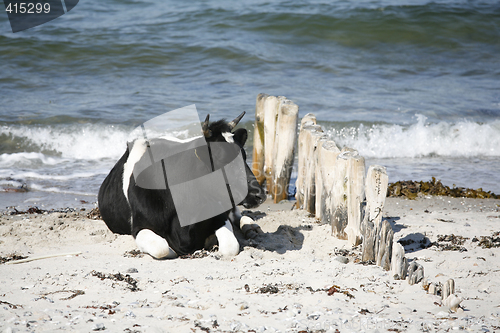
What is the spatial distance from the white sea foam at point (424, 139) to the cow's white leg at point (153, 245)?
638 cm

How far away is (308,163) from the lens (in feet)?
19.6

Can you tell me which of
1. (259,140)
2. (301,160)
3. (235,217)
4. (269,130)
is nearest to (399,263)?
(235,217)

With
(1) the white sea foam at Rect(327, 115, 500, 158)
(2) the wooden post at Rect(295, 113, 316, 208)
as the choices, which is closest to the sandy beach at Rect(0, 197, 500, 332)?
(2) the wooden post at Rect(295, 113, 316, 208)

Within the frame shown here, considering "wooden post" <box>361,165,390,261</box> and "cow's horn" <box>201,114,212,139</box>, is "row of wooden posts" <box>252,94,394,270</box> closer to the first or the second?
"wooden post" <box>361,165,390,261</box>

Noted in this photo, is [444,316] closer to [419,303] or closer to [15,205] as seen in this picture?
[419,303]

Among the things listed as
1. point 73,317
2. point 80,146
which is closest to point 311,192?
point 73,317

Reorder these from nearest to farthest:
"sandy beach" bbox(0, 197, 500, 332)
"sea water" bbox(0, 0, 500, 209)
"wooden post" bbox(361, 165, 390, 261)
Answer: "sandy beach" bbox(0, 197, 500, 332)
"wooden post" bbox(361, 165, 390, 261)
"sea water" bbox(0, 0, 500, 209)

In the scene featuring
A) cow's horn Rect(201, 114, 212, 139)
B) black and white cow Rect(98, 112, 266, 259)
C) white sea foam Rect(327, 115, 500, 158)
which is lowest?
white sea foam Rect(327, 115, 500, 158)

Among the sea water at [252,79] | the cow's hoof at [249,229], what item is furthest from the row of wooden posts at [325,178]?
the sea water at [252,79]

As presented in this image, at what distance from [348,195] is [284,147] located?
187cm

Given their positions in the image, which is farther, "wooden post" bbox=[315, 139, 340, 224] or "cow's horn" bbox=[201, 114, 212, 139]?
"wooden post" bbox=[315, 139, 340, 224]

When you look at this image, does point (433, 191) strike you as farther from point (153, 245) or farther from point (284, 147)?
point (153, 245)

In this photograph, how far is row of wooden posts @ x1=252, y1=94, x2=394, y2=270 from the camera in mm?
4297

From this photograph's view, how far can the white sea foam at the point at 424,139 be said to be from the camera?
33.1 feet
